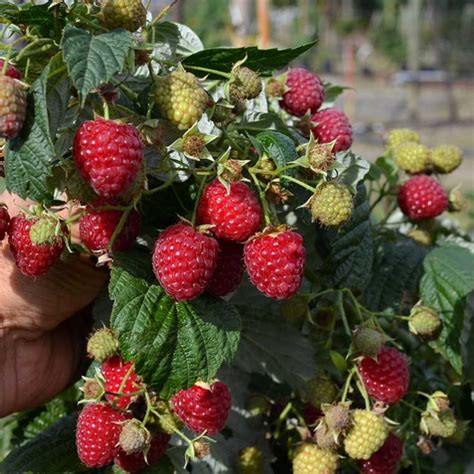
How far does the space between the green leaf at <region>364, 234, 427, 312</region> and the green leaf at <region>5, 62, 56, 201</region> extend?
652 mm

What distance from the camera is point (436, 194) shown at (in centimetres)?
133

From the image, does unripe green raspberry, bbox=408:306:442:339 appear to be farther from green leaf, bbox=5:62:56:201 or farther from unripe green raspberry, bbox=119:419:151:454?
green leaf, bbox=5:62:56:201

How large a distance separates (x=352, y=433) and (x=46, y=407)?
0.64 metres

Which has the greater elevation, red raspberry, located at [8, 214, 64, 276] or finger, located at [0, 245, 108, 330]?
red raspberry, located at [8, 214, 64, 276]

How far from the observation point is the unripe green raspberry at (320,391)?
1.15 meters

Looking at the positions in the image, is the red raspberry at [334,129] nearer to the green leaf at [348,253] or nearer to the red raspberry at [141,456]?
the green leaf at [348,253]

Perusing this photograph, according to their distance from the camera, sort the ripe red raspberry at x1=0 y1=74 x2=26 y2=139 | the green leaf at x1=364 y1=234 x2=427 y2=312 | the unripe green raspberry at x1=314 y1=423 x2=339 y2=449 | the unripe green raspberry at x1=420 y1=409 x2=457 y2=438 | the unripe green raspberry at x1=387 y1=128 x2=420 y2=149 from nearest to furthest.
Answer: the ripe red raspberry at x1=0 y1=74 x2=26 y2=139, the unripe green raspberry at x1=314 y1=423 x2=339 y2=449, the unripe green raspberry at x1=420 y1=409 x2=457 y2=438, the green leaf at x1=364 y1=234 x2=427 y2=312, the unripe green raspberry at x1=387 y1=128 x2=420 y2=149

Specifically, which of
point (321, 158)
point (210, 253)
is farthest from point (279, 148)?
point (210, 253)

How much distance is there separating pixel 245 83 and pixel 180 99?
12cm

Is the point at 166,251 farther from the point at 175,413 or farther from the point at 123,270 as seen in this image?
the point at 175,413

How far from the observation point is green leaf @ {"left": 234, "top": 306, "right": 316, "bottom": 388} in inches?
47.3

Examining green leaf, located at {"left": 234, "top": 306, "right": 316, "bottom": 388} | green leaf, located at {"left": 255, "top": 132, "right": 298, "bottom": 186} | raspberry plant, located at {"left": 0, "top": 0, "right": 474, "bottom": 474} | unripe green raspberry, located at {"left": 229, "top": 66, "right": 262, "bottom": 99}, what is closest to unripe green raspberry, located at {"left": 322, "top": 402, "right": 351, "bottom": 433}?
raspberry plant, located at {"left": 0, "top": 0, "right": 474, "bottom": 474}

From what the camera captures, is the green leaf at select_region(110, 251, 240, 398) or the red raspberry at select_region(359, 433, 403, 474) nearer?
the green leaf at select_region(110, 251, 240, 398)

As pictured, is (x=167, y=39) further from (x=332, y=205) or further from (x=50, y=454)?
(x=50, y=454)
